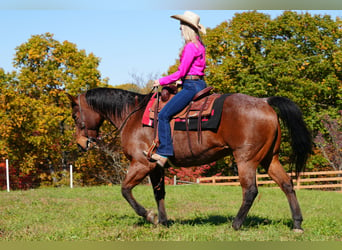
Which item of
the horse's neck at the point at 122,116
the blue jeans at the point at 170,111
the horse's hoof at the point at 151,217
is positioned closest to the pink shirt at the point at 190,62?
the blue jeans at the point at 170,111

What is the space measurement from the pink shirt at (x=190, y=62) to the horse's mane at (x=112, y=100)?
3.33 ft

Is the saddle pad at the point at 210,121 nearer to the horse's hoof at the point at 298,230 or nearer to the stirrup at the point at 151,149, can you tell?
the stirrup at the point at 151,149

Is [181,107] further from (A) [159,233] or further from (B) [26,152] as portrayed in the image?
(B) [26,152]

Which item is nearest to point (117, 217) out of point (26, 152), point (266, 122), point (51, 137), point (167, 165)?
point (167, 165)

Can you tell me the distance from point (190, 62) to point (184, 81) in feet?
1.12

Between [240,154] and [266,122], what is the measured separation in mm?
639

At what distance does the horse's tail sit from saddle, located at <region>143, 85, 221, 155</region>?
1.03 m

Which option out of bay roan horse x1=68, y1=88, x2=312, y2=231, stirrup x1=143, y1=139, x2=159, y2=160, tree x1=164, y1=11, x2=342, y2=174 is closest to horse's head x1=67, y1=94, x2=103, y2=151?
bay roan horse x1=68, y1=88, x2=312, y2=231

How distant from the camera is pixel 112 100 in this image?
7461 millimetres

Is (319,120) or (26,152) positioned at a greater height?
(319,120)

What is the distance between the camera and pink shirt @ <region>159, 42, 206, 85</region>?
21.2 ft

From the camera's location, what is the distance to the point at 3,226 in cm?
711

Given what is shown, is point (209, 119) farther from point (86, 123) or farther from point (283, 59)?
point (283, 59)

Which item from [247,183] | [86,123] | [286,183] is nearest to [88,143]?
[86,123]
